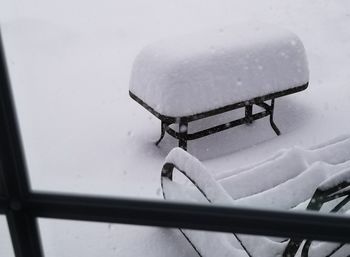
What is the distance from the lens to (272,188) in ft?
9.51

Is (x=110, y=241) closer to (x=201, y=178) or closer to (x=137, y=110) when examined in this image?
(x=201, y=178)

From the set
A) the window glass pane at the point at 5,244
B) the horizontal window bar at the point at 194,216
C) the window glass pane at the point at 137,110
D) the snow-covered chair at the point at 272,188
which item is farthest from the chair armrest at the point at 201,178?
the horizontal window bar at the point at 194,216

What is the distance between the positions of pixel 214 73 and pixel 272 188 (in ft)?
4.97

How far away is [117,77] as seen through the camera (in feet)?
21.7

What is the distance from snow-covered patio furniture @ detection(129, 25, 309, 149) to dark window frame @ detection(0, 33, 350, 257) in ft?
10.8

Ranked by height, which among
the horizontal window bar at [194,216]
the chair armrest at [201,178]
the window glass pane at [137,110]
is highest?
the horizontal window bar at [194,216]

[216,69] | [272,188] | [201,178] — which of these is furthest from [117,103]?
[201,178]

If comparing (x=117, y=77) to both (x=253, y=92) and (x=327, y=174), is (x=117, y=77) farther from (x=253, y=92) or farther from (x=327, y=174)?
(x=327, y=174)

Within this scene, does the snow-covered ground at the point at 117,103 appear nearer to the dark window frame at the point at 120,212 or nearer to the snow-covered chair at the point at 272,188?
the snow-covered chair at the point at 272,188

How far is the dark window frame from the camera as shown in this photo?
2.11ft

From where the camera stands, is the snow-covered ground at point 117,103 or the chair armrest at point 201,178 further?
the snow-covered ground at point 117,103

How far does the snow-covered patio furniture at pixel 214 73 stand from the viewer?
13.2 feet

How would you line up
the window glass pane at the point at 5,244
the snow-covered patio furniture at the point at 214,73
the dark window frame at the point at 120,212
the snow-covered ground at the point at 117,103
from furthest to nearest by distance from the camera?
the snow-covered patio furniture at the point at 214,73 → the snow-covered ground at the point at 117,103 → the window glass pane at the point at 5,244 → the dark window frame at the point at 120,212

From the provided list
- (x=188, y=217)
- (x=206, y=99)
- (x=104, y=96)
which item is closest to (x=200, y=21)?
(x=104, y=96)
